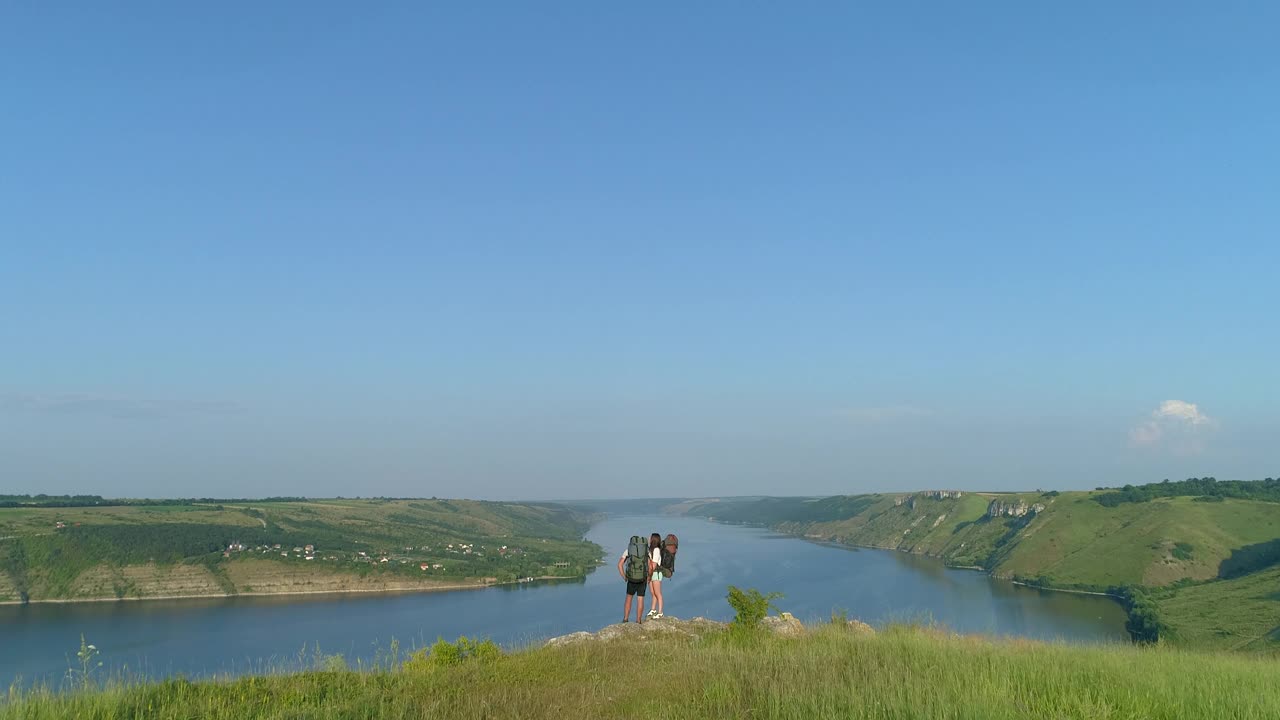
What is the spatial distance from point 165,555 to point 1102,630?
164895 mm

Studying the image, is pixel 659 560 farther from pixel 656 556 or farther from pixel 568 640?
pixel 568 640

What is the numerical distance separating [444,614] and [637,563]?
106 metres

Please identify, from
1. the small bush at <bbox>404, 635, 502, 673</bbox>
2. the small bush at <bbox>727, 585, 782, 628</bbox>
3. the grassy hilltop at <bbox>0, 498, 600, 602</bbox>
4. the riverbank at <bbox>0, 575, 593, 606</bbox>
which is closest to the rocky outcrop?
the small bush at <bbox>727, 585, 782, 628</bbox>

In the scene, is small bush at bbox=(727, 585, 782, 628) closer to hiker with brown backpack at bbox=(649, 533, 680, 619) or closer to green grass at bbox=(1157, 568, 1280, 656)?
hiker with brown backpack at bbox=(649, 533, 680, 619)

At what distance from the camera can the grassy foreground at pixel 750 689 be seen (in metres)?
7.25

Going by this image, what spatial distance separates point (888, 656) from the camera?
10.1 metres

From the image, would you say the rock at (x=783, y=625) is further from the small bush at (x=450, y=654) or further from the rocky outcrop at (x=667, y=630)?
the small bush at (x=450, y=654)

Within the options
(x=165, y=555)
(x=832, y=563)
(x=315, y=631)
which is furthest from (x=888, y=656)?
(x=832, y=563)

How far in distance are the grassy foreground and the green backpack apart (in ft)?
16.6

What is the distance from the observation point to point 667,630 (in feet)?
48.8

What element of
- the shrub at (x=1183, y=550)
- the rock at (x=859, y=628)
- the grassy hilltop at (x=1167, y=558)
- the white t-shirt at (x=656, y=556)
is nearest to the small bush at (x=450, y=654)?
the white t-shirt at (x=656, y=556)

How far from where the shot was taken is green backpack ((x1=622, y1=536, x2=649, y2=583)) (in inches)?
663

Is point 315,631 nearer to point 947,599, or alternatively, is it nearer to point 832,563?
point 947,599

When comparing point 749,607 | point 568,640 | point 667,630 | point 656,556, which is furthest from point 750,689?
point 656,556
